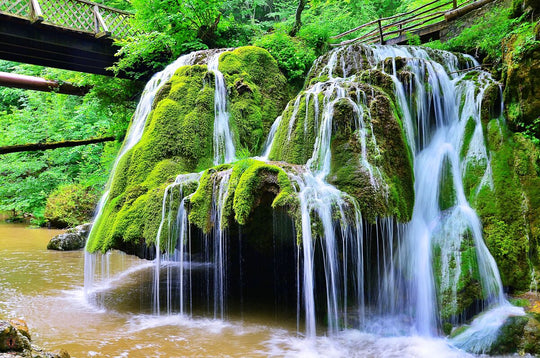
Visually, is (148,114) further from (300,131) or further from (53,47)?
(53,47)

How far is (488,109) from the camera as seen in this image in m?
6.87

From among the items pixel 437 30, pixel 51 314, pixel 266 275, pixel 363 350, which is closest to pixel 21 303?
pixel 51 314

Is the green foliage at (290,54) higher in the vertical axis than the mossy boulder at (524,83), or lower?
higher

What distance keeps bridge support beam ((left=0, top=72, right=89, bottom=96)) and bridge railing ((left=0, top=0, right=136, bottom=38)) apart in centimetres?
181

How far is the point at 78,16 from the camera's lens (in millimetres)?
11352

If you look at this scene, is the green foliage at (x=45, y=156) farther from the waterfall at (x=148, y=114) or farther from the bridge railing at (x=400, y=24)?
the bridge railing at (x=400, y=24)

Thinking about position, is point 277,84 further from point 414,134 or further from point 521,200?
point 521,200

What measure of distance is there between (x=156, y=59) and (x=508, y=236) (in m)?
10.8

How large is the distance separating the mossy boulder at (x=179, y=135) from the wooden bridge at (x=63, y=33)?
15.7ft

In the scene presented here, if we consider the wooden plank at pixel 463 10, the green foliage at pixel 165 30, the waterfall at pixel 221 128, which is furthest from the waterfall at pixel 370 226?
the green foliage at pixel 165 30

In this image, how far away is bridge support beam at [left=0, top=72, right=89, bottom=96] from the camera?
11008 millimetres

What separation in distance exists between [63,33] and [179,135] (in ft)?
20.9

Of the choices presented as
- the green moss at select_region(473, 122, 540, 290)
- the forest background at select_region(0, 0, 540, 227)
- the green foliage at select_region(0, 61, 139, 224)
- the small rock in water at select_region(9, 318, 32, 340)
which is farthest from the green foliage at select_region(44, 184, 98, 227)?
the green moss at select_region(473, 122, 540, 290)

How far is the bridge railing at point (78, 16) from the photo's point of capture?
399 inches
